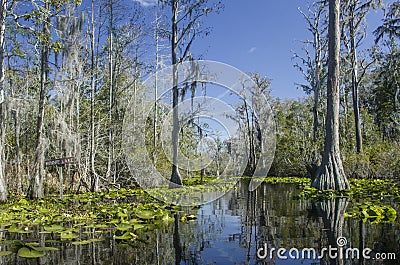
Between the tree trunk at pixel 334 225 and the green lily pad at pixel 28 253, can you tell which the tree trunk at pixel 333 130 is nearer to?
the tree trunk at pixel 334 225

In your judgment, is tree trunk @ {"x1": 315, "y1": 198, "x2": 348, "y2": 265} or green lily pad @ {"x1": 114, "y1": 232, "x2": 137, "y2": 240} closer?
tree trunk @ {"x1": 315, "y1": 198, "x2": 348, "y2": 265}

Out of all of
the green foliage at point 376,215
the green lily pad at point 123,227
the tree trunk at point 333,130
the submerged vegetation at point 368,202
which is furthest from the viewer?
the tree trunk at point 333,130

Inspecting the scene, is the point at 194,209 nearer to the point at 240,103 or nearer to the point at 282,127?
the point at 282,127

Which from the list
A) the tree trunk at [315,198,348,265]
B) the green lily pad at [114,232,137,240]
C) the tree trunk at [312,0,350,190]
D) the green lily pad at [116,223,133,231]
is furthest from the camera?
the tree trunk at [312,0,350,190]

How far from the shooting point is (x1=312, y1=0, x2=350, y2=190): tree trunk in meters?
9.02

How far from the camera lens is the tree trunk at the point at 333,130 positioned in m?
9.02

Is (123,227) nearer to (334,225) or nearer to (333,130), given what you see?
(334,225)

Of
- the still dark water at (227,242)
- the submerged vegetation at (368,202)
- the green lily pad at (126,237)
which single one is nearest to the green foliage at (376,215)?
the submerged vegetation at (368,202)

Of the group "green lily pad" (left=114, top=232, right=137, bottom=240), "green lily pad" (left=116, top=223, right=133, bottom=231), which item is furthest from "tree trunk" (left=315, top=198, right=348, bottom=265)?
"green lily pad" (left=116, top=223, right=133, bottom=231)

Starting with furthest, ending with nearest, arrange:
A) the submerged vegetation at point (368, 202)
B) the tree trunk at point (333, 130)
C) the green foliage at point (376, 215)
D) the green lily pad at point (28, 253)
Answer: the tree trunk at point (333, 130), the submerged vegetation at point (368, 202), the green foliage at point (376, 215), the green lily pad at point (28, 253)

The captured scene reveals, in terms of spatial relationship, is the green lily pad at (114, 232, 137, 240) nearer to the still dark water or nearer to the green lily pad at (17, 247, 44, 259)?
the still dark water

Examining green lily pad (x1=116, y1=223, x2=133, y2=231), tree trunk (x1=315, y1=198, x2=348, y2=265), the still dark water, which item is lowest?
the still dark water

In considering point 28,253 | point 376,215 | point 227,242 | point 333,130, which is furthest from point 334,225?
point 333,130

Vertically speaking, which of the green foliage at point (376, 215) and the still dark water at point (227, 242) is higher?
the green foliage at point (376, 215)
